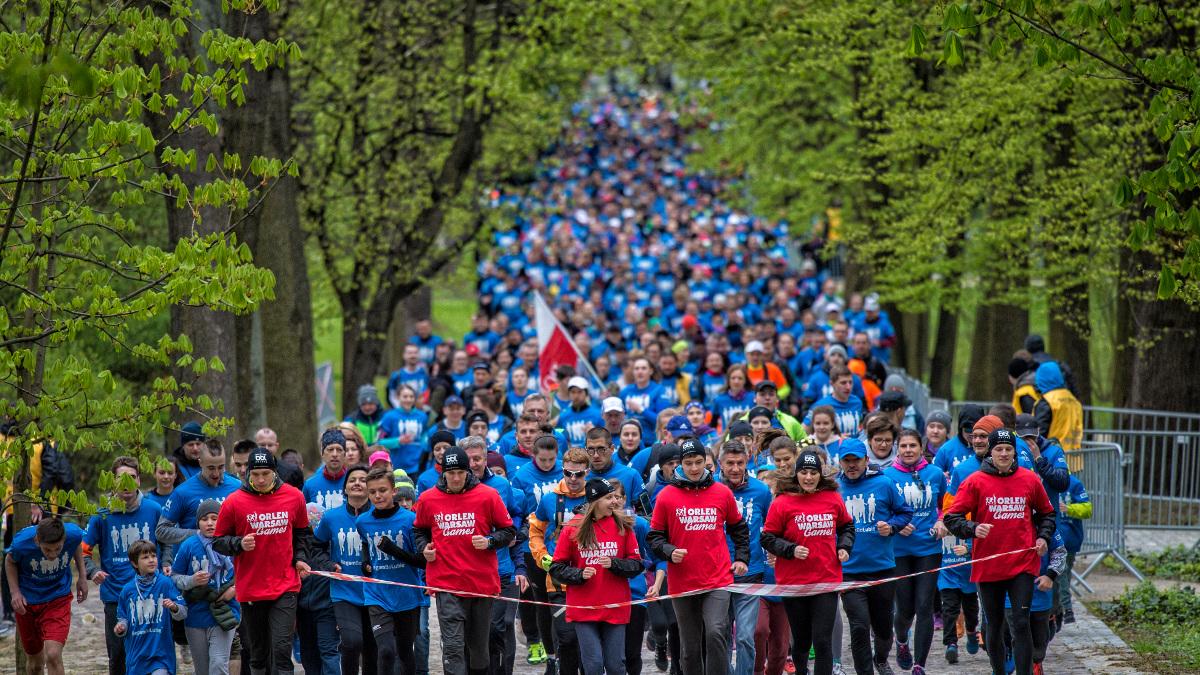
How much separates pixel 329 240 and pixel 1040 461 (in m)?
16.0

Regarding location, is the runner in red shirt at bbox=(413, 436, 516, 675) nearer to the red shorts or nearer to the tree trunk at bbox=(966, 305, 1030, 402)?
the red shorts

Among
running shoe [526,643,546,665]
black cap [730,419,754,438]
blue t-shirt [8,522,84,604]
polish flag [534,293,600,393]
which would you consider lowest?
running shoe [526,643,546,665]

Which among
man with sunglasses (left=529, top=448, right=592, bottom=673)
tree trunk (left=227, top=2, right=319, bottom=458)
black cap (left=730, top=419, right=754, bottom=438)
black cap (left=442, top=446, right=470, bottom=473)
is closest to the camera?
black cap (left=442, top=446, right=470, bottom=473)

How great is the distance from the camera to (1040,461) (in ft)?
39.9

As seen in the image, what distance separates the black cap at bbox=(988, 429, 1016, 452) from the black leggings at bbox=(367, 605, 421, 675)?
4210 millimetres

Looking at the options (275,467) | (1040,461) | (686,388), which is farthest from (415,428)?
(1040,461)

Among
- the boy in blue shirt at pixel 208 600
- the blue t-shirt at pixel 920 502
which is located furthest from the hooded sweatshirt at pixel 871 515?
the boy in blue shirt at pixel 208 600

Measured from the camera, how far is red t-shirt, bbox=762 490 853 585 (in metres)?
10.9

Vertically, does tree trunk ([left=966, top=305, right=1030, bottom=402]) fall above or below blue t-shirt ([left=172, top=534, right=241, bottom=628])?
above

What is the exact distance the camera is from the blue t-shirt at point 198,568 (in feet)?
37.3

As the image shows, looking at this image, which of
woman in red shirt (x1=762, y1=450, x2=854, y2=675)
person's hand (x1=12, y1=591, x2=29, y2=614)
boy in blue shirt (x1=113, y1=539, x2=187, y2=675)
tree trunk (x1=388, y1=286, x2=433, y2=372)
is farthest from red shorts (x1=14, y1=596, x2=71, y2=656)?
tree trunk (x1=388, y1=286, x2=433, y2=372)

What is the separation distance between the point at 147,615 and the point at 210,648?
0.57m

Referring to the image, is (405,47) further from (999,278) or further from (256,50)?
(256,50)

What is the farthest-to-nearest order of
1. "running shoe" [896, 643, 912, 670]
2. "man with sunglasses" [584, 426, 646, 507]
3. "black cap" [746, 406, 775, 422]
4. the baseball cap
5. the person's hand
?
the baseball cap → "black cap" [746, 406, 775, 422] → "running shoe" [896, 643, 912, 670] → "man with sunglasses" [584, 426, 646, 507] → the person's hand
